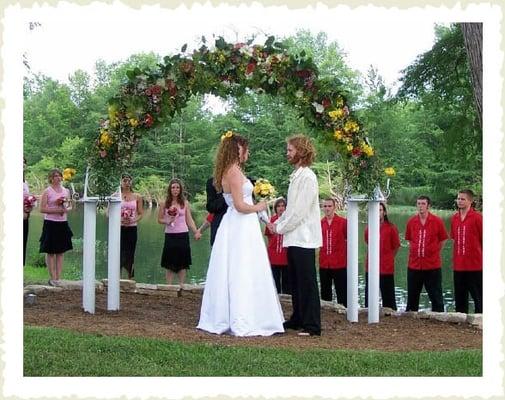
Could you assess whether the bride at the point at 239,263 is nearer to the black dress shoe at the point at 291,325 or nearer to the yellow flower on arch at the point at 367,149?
the black dress shoe at the point at 291,325

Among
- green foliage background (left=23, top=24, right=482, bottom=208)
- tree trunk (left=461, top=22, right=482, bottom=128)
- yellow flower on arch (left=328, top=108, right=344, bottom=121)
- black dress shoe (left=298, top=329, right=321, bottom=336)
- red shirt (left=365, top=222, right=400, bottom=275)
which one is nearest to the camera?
tree trunk (left=461, top=22, right=482, bottom=128)

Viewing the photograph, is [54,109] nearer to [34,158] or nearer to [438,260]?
[34,158]

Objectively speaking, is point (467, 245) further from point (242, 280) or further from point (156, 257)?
point (156, 257)

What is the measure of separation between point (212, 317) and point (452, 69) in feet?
35.8

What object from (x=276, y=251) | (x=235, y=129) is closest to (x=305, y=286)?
(x=276, y=251)

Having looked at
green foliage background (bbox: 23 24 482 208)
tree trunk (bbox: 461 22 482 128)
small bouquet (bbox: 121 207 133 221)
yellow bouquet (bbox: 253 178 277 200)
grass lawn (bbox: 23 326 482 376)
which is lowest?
grass lawn (bbox: 23 326 482 376)

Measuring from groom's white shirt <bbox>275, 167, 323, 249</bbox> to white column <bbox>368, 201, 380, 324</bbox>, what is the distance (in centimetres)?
126

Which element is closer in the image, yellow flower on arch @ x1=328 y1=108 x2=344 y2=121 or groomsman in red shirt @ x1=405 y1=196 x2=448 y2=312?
yellow flower on arch @ x1=328 y1=108 x2=344 y2=121

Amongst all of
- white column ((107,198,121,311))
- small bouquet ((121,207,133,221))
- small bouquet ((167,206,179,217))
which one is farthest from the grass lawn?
small bouquet ((121,207,133,221))

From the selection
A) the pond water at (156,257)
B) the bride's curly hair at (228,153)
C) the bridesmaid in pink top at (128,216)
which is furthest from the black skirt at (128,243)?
the bride's curly hair at (228,153)

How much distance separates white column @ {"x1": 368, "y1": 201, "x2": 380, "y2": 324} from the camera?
8484 mm

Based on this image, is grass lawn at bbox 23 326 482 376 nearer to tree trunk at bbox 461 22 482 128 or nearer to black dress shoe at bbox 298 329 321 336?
black dress shoe at bbox 298 329 321 336

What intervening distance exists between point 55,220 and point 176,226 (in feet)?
4.94

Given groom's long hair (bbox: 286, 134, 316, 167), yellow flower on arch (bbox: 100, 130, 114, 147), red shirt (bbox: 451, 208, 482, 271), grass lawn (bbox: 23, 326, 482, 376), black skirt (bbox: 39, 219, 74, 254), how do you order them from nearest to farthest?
1. grass lawn (bbox: 23, 326, 482, 376)
2. groom's long hair (bbox: 286, 134, 316, 167)
3. yellow flower on arch (bbox: 100, 130, 114, 147)
4. red shirt (bbox: 451, 208, 482, 271)
5. black skirt (bbox: 39, 219, 74, 254)
